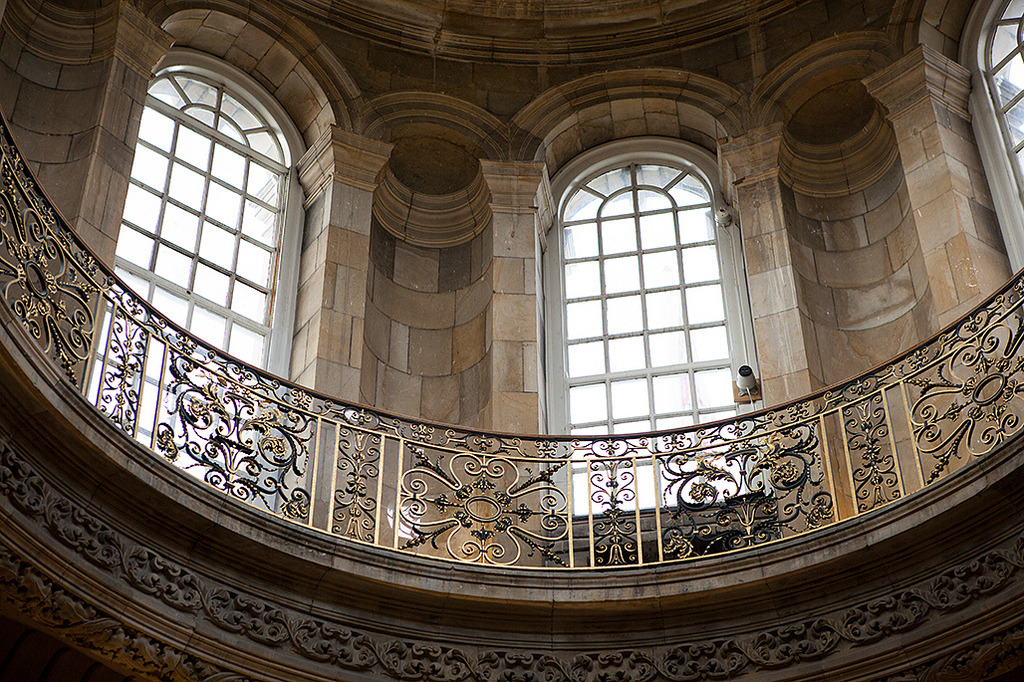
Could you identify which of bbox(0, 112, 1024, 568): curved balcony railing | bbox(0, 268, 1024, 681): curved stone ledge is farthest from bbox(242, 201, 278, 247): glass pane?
bbox(0, 268, 1024, 681): curved stone ledge

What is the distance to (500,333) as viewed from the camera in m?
9.58

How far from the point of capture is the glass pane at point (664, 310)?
32.7 feet

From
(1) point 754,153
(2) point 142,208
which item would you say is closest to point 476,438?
(2) point 142,208

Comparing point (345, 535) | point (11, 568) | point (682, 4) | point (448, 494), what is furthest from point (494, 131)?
point (11, 568)

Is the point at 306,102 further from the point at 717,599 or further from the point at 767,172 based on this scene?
the point at 717,599

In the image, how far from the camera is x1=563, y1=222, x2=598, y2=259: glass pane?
413 inches

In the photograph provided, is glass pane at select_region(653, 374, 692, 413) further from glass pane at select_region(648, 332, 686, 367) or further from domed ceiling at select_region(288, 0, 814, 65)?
domed ceiling at select_region(288, 0, 814, 65)

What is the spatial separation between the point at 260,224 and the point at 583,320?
2.46m

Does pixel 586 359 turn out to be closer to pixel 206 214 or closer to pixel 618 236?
pixel 618 236

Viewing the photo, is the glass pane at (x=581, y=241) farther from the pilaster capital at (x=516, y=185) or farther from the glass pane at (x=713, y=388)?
the glass pane at (x=713, y=388)

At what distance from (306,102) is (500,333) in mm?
2472

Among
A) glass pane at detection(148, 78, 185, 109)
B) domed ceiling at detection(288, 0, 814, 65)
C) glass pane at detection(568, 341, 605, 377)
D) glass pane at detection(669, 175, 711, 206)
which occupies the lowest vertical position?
glass pane at detection(568, 341, 605, 377)

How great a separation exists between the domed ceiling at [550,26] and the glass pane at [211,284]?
8.68ft

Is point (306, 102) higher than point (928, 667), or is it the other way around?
point (306, 102)
